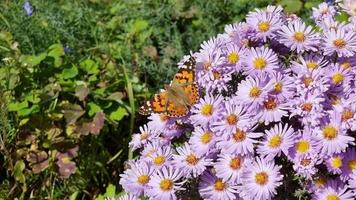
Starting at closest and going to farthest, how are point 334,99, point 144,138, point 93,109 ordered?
point 334,99
point 144,138
point 93,109

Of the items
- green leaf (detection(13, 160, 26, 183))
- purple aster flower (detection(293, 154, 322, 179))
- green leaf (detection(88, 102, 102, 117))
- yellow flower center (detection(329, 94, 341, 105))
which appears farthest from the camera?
green leaf (detection(88, 102, 102, 117))

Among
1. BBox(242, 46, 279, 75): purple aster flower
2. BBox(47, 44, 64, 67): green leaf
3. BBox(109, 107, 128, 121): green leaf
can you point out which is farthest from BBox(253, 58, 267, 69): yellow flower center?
→ BBox(47, 44, 64, 67): green leaf

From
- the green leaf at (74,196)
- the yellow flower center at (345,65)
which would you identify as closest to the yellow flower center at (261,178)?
the yellow flower center at (345,65)

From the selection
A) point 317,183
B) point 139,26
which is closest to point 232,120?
point 317,183

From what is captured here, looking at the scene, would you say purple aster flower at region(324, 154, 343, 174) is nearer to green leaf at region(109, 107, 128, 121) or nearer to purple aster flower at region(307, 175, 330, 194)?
purple aster flower at region(307, 175, 330, 194)

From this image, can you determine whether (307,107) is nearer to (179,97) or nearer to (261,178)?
(261,178)

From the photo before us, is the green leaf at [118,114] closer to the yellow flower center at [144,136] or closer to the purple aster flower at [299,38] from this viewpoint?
the yellow flower center at [144,136]
